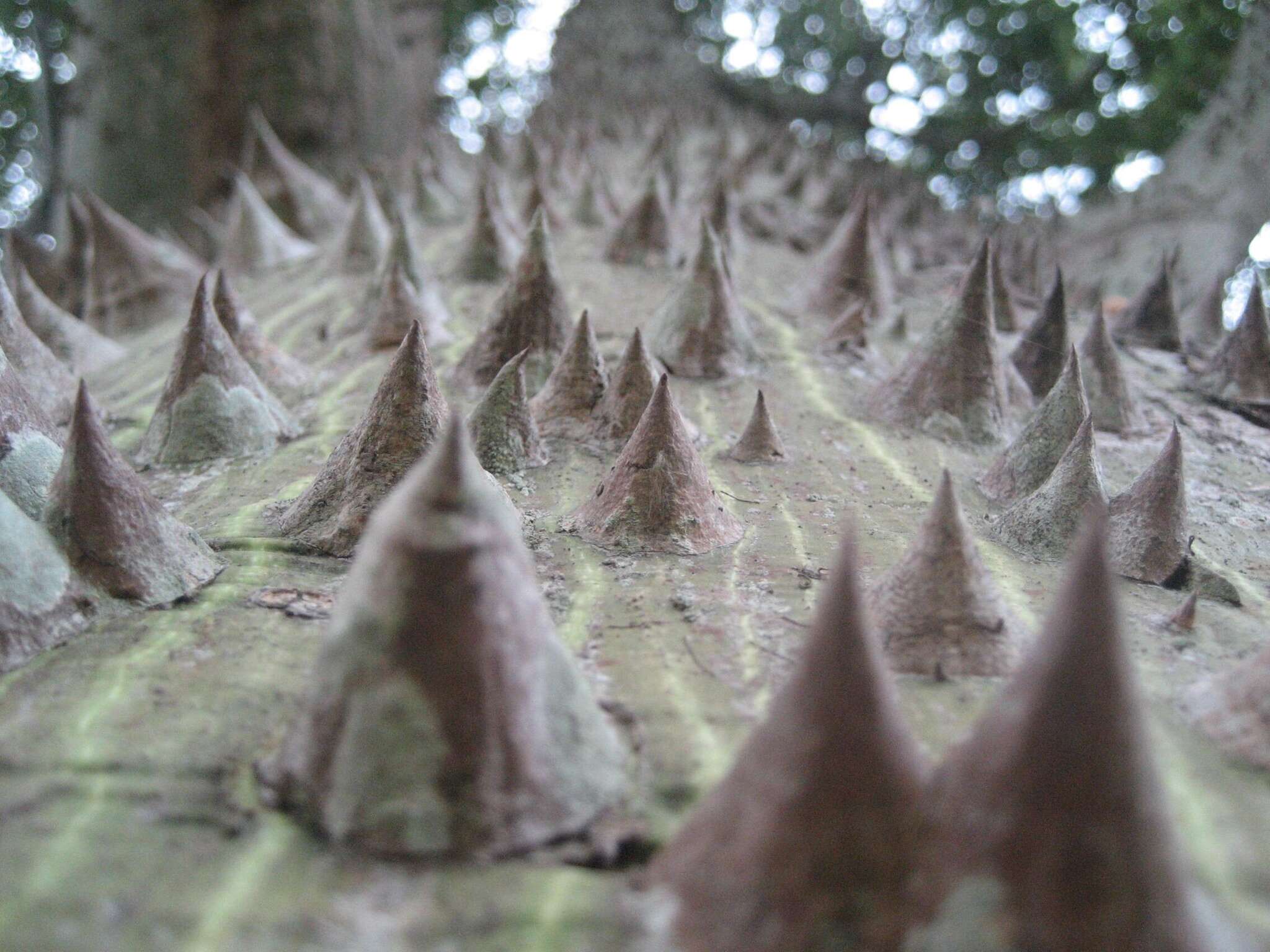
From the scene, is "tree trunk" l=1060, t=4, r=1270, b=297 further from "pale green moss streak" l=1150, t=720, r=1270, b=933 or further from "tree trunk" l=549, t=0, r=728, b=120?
"tree trunk" l=549, t=0, r=728, b=120

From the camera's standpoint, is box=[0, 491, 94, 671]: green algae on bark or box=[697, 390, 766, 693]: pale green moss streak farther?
box=[697, 390, 766, 693]: pale green moss streak

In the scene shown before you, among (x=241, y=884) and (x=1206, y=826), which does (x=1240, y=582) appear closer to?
(x=1206, y=826)

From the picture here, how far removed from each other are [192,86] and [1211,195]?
23.5 feet

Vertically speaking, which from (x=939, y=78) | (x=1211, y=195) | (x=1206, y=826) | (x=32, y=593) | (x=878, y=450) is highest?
(x=939, y=78)

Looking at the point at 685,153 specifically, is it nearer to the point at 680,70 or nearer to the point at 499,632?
the point at 680,70

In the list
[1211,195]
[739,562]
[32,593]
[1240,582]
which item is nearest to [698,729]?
[739,562]

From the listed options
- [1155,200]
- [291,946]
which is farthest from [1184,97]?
[291,946]

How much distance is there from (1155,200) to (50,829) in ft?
25.9

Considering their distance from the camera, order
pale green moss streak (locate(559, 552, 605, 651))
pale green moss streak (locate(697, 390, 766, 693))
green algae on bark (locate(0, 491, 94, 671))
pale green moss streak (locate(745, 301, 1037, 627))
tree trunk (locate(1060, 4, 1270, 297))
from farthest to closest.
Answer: tree trunk (locate(1060, 4, 1270, 297))
pale green moss streak (locate(745, 301, 1037, 627))
pale green moss streak (locate(559, 552, 605, 651))
pale green moss streak (locate(697, 390, 766, 693))
green algae on bark (locate(0, 491, 94, 671))

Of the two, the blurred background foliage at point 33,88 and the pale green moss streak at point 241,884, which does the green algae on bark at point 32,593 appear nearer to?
the pale green moss streak at point 241,884

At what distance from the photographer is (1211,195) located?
20.9ft

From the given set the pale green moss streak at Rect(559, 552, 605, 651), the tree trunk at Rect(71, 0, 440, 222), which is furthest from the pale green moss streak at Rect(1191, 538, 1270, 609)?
the tree trunk at Rect(71, 0, 440, 222)

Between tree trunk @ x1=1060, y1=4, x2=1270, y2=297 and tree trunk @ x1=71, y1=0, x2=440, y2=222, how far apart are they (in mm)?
5862

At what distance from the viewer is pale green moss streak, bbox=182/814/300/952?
1214 millimetres
